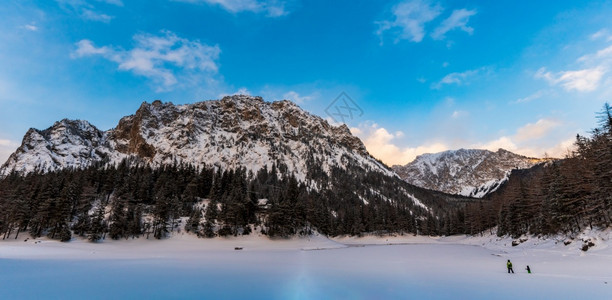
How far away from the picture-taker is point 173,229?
62.7 m

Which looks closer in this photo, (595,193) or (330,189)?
(595,193)

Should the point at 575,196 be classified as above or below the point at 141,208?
above

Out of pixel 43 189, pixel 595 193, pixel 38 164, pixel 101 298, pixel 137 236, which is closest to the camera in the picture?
pixel 101 298

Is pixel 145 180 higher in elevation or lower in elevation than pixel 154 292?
higher

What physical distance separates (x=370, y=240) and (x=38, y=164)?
20863 cm

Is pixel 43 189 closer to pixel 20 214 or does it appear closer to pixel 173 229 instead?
pixel 20 214

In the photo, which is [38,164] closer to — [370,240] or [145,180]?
[145,180]

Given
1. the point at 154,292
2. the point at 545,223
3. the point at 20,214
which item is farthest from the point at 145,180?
the point at 545,223

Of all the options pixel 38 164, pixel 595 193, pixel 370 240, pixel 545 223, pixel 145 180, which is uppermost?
pixel 38 164

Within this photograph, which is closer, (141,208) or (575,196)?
(575,196)

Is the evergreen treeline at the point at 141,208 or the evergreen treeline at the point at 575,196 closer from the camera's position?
the evergreen treeline at the point at 575,196

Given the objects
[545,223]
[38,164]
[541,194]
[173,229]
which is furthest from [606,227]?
[38,164]

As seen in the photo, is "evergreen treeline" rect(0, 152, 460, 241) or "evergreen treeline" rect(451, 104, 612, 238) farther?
"evergreen treeline" rect(0, 152, 460, 241)

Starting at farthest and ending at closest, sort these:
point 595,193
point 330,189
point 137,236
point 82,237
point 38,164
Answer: point 38,164 → point 330,189 → point 137,236 → point 82,237 → point 595,193
